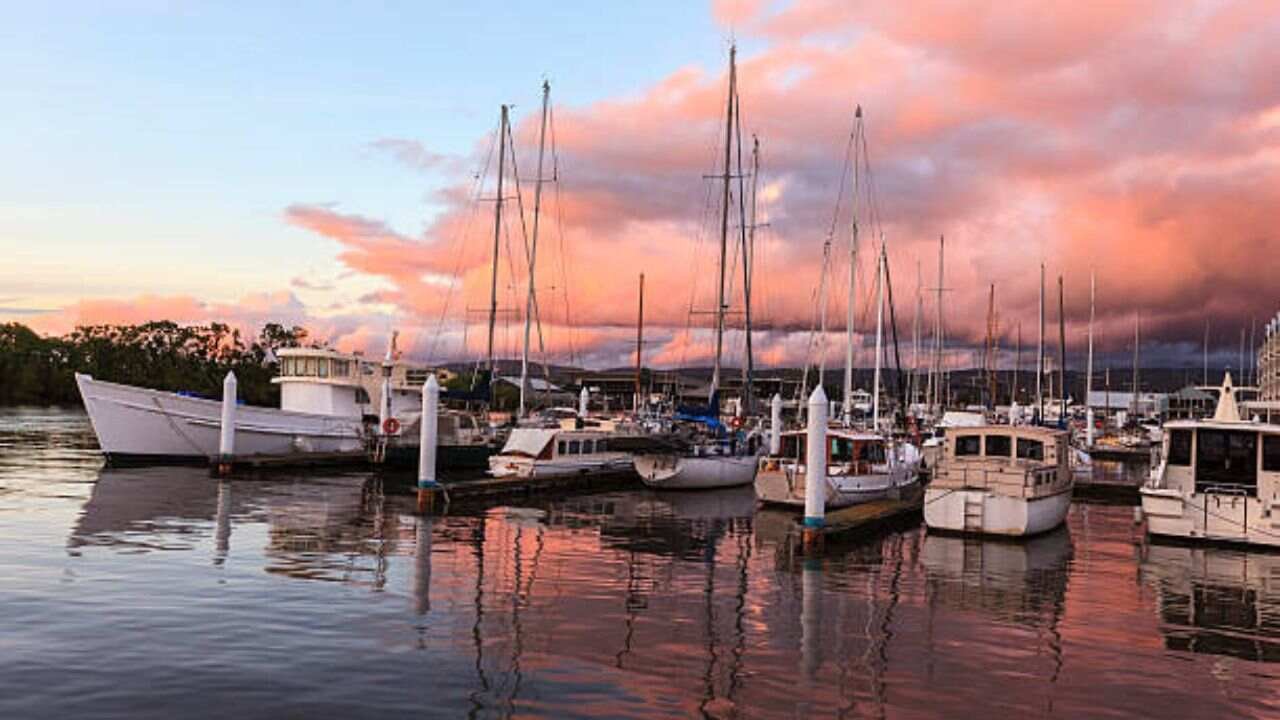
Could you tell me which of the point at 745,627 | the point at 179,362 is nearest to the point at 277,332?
the point at 179,362

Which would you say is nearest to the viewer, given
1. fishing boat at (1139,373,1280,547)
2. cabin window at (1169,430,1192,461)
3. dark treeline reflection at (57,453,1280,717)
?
dark treeline reflection at (57,453,1280,717)

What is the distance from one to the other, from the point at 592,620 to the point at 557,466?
24.1m

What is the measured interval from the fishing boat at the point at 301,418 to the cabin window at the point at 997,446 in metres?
25.1

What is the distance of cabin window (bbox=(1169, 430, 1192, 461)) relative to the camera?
92.4 ft

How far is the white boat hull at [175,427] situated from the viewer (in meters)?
42.7

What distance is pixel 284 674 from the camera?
12.0 m

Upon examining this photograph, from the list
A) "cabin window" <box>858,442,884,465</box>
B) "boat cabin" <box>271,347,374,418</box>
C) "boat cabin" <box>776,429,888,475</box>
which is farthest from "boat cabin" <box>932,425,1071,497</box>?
"boat cabin" <box>271,347,374,418</box>

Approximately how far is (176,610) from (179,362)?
14709cm

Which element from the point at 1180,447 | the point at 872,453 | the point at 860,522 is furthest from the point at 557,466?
the point at 1180,447

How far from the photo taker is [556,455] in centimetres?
3975

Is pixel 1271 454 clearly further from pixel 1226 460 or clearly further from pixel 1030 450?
pixel 1030 450

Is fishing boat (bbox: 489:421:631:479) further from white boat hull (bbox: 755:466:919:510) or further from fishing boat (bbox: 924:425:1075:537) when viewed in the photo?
fishing boat (bbox: 924:425:1075:537)

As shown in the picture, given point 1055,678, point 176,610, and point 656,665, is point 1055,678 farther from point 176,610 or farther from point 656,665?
point 176,610

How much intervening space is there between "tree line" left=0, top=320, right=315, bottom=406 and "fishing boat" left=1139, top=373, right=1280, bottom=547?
114m
